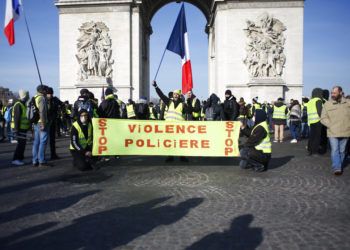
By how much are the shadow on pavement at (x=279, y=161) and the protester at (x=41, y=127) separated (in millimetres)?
5410

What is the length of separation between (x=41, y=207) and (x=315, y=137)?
7986 mm

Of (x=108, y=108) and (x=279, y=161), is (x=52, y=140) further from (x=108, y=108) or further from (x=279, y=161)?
(x=279, y=161)

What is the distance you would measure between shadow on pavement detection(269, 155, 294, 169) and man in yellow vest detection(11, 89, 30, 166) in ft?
20.0

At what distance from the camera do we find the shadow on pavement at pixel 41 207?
489 cm

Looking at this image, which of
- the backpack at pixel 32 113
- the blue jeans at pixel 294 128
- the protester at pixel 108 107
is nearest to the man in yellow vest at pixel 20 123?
the backpack at pixel 32 113

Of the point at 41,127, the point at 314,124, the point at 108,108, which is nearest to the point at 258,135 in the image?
the point at 314,124

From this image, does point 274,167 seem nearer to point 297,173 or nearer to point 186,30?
point 297,173

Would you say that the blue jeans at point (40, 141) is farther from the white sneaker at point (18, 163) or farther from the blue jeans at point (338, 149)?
the blue jeans at point (338, 149)

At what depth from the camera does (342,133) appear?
757 centimetres

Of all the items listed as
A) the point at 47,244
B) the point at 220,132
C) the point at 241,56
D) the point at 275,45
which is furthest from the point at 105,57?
the point at 47,244

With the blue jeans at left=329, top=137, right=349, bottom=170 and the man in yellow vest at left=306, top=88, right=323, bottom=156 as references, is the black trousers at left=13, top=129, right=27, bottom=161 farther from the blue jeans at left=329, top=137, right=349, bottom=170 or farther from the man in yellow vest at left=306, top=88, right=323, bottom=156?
the man in yellow vest at left=306, top=88, right=323, bottom=156

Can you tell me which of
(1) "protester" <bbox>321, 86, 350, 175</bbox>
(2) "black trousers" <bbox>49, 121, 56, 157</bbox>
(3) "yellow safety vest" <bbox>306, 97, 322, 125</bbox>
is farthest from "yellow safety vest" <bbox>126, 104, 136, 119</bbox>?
(1) "protester" <bbox>321, 86, 350, 175</bbox>

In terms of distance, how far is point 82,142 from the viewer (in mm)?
8312

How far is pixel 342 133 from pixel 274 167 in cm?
171
